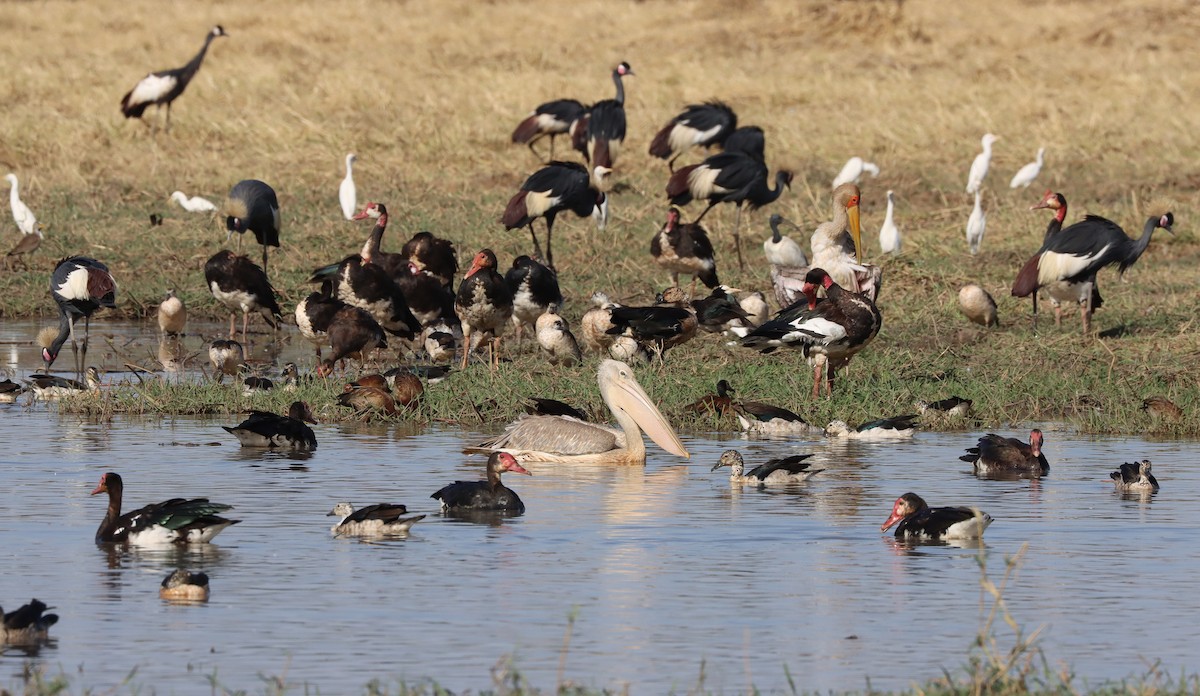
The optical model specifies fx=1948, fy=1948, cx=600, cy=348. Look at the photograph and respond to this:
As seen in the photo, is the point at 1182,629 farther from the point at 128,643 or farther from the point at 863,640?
the point at 128,643

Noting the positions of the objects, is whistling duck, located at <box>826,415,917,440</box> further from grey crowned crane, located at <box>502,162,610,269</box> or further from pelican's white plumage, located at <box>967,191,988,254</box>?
grey crowned crane, located at <box>502,162,610,269</box>

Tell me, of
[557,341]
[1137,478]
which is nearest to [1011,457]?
[1137,478]

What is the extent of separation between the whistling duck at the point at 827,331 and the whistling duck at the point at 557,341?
1.49 metres

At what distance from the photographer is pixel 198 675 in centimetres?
579

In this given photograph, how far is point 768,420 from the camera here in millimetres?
11086

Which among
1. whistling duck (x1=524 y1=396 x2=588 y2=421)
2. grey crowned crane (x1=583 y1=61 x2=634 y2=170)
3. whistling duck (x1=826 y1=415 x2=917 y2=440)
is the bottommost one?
whistling duck (x1=826 y1=415 x2=917 y2=440)

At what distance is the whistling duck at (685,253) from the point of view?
54.8 ft

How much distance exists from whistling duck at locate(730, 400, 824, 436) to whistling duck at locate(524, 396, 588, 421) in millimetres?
931

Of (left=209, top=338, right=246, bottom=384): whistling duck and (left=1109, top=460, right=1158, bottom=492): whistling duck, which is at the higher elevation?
(left=209, top=338, right=246, bottom=384): whistling duck

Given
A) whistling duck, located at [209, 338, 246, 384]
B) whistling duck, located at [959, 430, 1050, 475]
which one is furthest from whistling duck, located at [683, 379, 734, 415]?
whistling duck, located at [209, 338, 246, 384]

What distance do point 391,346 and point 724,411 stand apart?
473 centimetres

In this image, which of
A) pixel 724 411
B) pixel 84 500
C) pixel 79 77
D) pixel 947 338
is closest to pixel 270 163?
pixel 79 77

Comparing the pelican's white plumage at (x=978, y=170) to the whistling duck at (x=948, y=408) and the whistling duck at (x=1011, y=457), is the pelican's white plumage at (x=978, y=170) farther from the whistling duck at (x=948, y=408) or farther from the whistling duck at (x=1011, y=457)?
the whistling duck at (x=1011, y=457)

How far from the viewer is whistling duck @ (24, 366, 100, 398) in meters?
11.8
